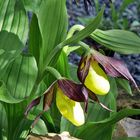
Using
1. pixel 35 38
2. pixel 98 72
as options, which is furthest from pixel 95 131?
pixel 35 38

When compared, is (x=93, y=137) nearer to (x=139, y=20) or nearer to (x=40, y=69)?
(x=40, y=69)

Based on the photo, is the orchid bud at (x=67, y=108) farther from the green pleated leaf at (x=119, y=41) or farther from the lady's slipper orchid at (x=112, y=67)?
the green pleated leaf at (x=119, y=41)

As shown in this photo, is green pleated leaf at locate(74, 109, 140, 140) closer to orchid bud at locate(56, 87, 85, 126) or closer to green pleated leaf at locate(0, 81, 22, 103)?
orchid bud at locate(56, 87, 85, 126)

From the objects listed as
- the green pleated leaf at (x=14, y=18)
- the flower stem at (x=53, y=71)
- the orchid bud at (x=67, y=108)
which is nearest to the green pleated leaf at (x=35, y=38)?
the green pleated leaf at (x=14, y=18)

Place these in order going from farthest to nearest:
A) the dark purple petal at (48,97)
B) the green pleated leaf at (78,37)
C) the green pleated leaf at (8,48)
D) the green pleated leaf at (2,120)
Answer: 1. the green pleated leaf at (2,120)
2. the green pleated leaf at (8,48)
3. the dark purple petal at (48,97)
4. the green pleated leaf at (78,37)

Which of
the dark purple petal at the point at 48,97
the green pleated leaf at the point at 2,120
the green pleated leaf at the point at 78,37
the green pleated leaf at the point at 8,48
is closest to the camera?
the green pleated leaf at the point at 78,37

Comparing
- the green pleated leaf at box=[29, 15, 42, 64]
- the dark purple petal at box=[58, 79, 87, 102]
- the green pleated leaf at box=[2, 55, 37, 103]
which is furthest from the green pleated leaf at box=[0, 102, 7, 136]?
the dark purple petal at box=[58, 79, 87, 102]
